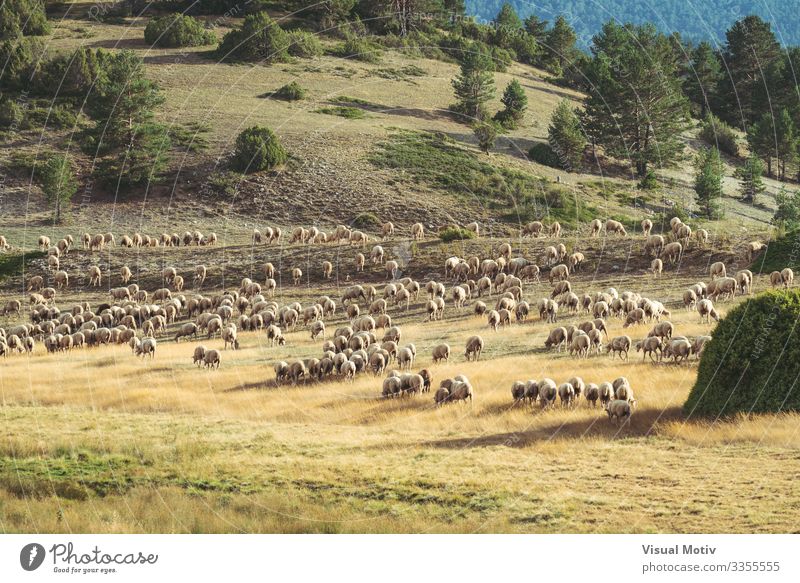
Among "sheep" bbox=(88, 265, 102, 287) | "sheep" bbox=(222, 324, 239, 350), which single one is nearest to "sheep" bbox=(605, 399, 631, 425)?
"sheep" bbox=(222, 324, 239, 350)

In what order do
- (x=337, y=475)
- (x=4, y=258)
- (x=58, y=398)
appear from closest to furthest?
(x=337, y=475) < (x=58, y=398) < (x=4, y=258)

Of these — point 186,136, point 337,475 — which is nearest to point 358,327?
point 337,475

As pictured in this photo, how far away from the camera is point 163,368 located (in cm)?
4044

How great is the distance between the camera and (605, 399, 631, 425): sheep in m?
26.0

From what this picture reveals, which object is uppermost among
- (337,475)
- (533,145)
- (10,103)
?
(533,145)

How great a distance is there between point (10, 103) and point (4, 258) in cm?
4303

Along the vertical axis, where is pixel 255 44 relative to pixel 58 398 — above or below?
above

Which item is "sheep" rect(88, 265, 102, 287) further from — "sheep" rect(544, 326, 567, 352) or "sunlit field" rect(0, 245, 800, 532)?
"sheep" rect(544, 326, 567, 352)

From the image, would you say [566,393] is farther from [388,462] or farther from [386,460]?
[388,462]

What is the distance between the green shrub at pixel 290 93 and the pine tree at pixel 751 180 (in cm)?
4971

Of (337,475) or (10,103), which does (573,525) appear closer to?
(337,475)

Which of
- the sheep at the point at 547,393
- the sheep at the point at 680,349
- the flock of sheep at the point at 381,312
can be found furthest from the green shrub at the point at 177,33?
the sheep at the point at 547,393

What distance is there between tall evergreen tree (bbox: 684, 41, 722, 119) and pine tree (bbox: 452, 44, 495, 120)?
28.5 metres

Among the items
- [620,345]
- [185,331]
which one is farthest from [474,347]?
[185,331]
